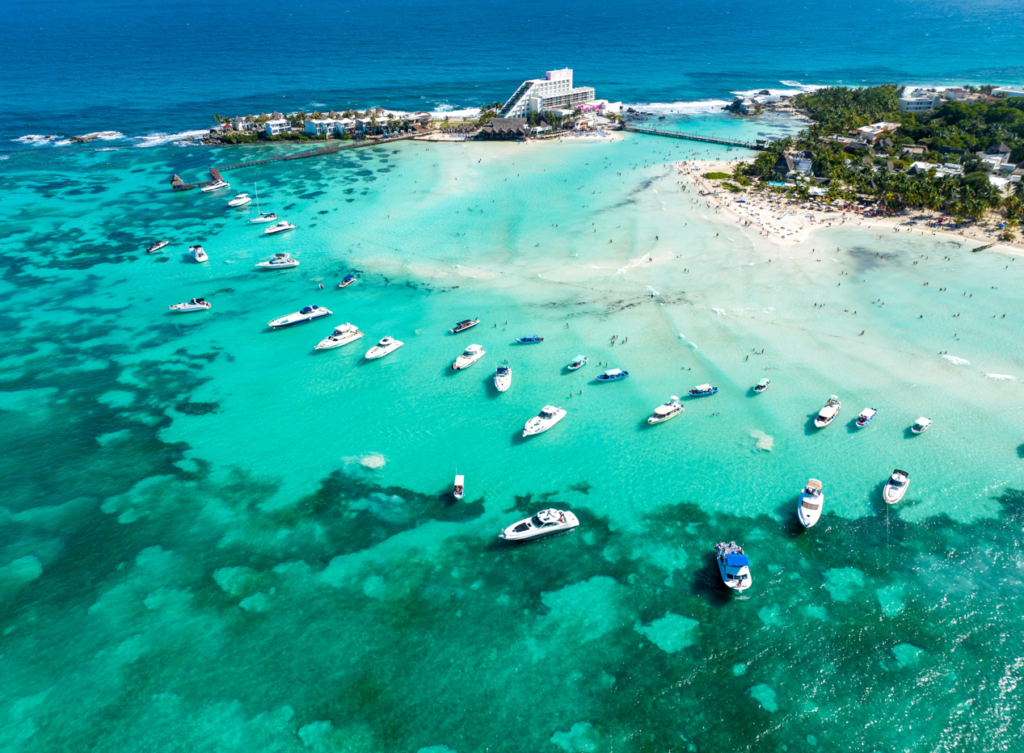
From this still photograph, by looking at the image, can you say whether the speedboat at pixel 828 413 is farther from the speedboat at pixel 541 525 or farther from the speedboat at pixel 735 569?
the speedboat at pixel 541 525

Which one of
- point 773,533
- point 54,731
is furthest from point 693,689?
point 54,731

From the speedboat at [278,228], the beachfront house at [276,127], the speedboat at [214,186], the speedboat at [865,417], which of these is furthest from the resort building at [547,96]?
the speedboat at [865,417]

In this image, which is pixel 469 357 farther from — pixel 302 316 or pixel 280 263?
pixel 280 263

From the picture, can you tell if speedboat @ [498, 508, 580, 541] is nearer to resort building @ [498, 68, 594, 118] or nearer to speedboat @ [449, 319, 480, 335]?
speedboat @ [449, 319, 480, 335]

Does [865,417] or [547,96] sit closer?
[865,417]

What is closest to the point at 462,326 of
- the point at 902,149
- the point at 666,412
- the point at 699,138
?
the point at 666,412

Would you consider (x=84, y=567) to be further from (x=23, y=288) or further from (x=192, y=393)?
(x=23, y=288)
